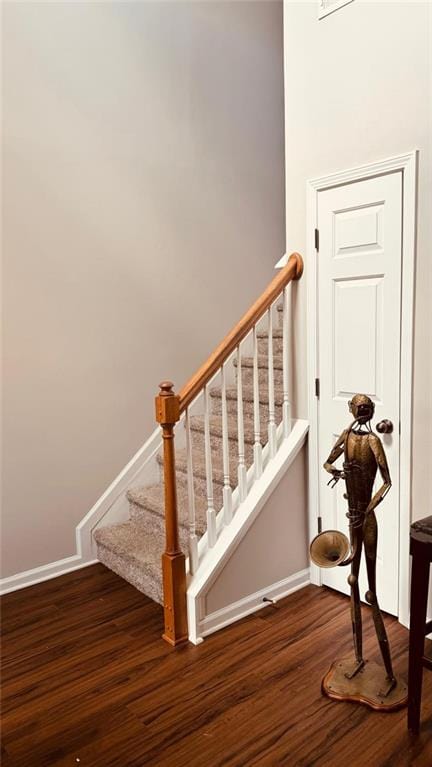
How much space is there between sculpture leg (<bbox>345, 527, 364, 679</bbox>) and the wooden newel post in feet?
2.52

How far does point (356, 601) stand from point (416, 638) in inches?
10.7

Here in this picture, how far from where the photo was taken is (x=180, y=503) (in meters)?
3.12

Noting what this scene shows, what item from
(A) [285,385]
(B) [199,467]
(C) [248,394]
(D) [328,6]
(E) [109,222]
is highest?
(D) [328,6]

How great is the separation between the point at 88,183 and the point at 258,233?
1.52 meters

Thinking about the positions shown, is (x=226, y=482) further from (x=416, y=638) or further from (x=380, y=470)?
(x=416, y=638)

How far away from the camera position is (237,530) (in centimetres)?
262

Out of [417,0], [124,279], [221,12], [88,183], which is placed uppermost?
[221,12]

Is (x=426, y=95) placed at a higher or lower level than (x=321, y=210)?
higher

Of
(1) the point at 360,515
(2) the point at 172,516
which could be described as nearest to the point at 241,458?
(2) the point at 172,516

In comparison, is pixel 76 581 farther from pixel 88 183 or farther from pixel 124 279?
pixel 88 183

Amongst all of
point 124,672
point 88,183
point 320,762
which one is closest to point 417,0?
point 88,183

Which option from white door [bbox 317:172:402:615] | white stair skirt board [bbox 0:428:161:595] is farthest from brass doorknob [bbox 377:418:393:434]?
white stair skirt board [bbox 0:428:161:595]

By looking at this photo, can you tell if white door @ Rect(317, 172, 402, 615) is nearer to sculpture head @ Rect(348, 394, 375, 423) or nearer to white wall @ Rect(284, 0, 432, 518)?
white wall @ Rect(284, 0, 432, 518)

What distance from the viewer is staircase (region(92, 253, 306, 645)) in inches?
97.7
